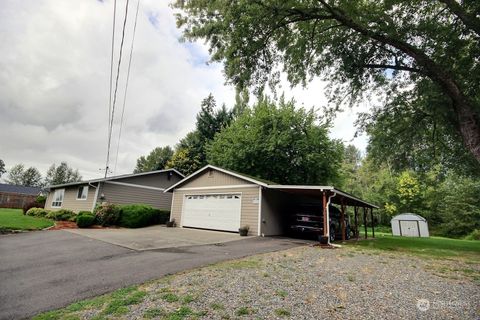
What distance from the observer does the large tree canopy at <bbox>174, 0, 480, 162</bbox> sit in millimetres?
7211

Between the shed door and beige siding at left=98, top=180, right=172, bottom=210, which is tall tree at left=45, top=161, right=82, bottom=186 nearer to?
beige siding at left=98, top=180, right=172, bottom=210

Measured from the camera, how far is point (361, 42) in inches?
353

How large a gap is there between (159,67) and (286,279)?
10.2 meters

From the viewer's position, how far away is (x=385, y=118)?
11312 millimetres

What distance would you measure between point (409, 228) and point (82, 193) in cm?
3075

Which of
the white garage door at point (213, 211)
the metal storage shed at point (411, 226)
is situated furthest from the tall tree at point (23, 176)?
the metal storage shed at point (411, 226)

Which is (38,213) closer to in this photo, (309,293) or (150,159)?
(309,293)

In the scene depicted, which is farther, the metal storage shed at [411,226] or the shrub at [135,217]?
the metal storage shed at [411,226]

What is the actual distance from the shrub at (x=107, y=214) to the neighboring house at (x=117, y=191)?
8.72ft

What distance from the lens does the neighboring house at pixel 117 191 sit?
18.0 m

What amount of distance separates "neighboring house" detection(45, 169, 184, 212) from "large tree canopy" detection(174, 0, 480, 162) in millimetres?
13995

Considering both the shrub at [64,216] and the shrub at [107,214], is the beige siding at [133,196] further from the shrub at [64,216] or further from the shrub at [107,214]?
the shrub at [107,214]

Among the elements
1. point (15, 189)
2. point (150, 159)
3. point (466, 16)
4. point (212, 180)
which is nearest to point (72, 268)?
point (212, 180)

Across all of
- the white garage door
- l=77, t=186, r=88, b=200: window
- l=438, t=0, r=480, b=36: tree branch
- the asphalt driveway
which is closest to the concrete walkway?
the asphalt driveway
